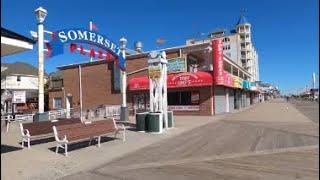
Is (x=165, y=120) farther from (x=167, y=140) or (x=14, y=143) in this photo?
(x=14, y=143)

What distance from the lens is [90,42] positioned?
18422mm

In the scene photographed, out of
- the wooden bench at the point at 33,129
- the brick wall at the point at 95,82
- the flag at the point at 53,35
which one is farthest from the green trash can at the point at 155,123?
the brick wall at the point at 95,82

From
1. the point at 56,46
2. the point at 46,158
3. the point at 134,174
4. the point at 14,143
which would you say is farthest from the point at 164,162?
the point at 56,46

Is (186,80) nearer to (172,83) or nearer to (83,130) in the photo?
(172,83)

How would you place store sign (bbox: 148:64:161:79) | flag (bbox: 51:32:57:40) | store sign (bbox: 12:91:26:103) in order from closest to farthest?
flag (bbox: 51:32:57:40), store sign (bbox: 148:64:161:79), store sign (bbox: 12:91:26:103)

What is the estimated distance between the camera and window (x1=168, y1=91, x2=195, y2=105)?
1226 inches

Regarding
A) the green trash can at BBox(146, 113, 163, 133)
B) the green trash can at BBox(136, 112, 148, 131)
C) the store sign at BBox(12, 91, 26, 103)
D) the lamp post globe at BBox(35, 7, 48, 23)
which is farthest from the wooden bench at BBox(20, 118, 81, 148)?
the store sign at BBox(12, 91, 26, 103)

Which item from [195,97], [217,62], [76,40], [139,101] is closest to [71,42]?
[76,40]

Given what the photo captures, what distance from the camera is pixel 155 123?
16.1m

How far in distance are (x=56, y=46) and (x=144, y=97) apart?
1808 cm

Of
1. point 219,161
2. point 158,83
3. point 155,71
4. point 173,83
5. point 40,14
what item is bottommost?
point 219,161

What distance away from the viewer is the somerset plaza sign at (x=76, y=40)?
16375 millimetres

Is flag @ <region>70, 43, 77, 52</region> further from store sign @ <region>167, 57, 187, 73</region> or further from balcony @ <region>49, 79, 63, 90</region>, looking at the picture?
balcony @ <region>49, 79, 63, 90</region>

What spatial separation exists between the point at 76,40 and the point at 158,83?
14.1ft
